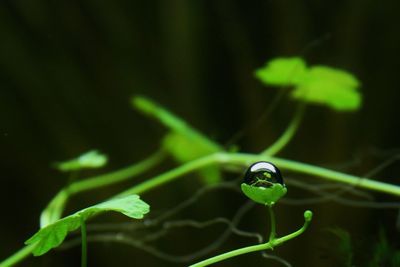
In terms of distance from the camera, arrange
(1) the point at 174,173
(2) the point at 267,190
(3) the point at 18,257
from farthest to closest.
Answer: (1) the point at 174,173, (3) the point at 18,257, (2) the point at 267,190

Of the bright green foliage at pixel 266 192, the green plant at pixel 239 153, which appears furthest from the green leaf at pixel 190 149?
the bright green foliage at pixel 266 192

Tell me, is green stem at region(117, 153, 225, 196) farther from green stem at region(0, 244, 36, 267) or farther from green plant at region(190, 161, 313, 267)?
green plant at region(190, 161, 313, 267)

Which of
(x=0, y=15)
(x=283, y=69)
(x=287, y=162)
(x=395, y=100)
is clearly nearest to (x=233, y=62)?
(x=283, y=69)

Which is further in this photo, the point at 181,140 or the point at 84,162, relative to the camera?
the point at 181,140

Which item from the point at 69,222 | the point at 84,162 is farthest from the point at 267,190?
the point at 84,162

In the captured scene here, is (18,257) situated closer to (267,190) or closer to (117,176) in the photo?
(117,176)

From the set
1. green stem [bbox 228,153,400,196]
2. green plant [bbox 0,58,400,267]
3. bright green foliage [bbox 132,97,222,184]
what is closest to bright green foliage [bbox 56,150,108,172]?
green plant [bbox 0,58,400,267]
